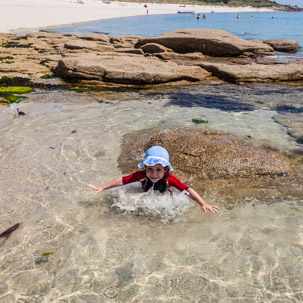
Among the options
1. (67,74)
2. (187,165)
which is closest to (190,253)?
(187,165)

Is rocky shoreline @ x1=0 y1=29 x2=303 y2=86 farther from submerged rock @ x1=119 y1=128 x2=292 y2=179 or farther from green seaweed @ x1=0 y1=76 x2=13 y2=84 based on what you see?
submerged rock @ x1=119 y1=128 x2=292 y2=179

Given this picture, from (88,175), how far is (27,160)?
150 cm

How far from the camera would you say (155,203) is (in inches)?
185

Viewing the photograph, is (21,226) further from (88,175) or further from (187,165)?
(187,165)

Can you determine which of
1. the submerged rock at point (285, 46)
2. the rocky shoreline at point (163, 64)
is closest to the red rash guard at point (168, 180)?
the rocky shoreline at point (163, 64)

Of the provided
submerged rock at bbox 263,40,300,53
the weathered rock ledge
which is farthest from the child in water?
submerged rock at bbox 263,40,300,53

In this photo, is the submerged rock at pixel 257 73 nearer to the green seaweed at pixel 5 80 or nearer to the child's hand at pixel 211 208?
the green seaweed at pixel 5 80

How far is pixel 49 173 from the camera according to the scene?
564cm

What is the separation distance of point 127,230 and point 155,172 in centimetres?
98

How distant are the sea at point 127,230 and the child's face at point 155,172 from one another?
0.37m

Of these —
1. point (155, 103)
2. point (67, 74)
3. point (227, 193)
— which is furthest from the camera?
point (67, 74)

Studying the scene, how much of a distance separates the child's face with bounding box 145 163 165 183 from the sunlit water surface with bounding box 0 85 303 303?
0.39 metres

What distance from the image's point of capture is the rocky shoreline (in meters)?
11.9

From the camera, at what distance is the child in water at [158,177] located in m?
4.16
